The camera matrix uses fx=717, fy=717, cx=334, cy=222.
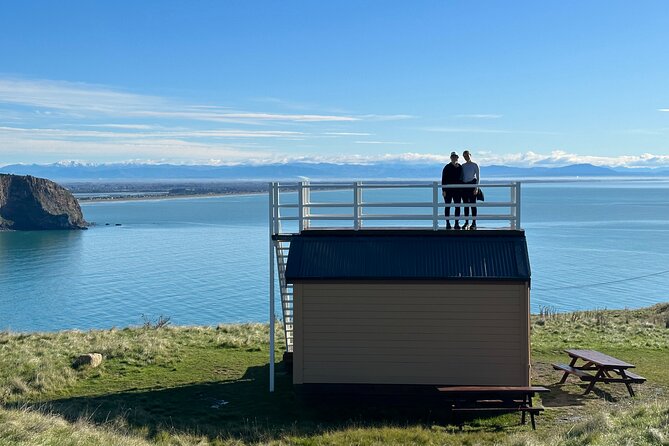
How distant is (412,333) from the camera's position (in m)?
14.6

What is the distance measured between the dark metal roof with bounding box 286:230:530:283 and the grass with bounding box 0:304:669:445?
8.92 feet

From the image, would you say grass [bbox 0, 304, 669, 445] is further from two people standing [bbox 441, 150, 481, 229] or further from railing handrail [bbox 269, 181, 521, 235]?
two people standing [bbox 441, 150, 481, 229]

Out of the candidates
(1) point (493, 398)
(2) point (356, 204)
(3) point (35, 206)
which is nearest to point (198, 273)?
(2) point (356, 204)

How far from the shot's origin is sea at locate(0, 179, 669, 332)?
5284 cm

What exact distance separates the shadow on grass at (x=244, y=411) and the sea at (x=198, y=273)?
15.1 meters

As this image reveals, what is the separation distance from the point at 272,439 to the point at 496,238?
6206 millimetres

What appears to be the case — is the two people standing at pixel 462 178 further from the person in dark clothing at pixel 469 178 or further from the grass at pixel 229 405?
the grass at pixel 229 405

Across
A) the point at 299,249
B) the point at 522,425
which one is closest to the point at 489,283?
the point at 522,425

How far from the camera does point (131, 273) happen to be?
7319 centimetres

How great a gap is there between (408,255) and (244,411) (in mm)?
4620

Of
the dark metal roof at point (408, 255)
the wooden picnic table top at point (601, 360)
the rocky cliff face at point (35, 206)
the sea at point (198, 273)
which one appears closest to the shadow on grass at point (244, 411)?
the dark metal roof at point (408, 255)

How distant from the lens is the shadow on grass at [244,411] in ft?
43.2

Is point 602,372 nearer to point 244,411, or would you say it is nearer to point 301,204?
point 301,204

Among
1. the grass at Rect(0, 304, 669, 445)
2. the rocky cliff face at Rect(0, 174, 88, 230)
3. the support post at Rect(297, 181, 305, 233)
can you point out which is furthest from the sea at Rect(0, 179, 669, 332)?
the rocky cliff face at Rect(0, 174, 88, 230)
